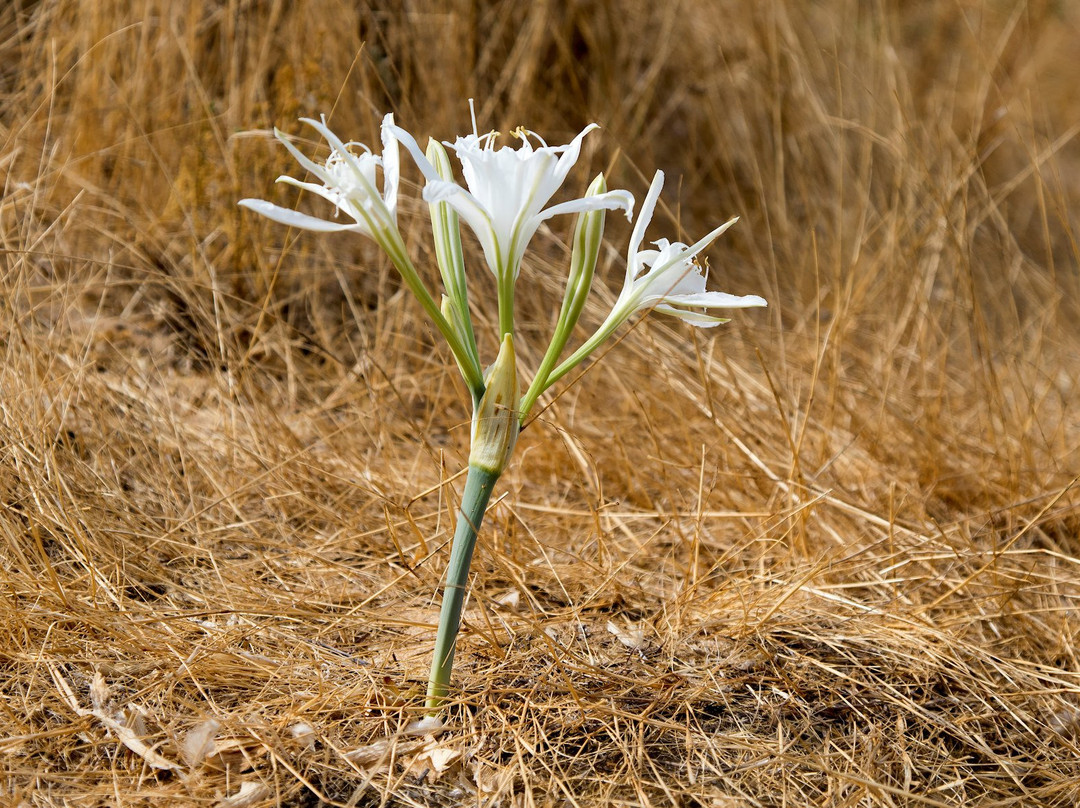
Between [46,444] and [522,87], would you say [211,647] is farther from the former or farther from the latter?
[522,87]

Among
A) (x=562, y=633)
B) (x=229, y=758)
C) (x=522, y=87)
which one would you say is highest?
(x=522, y=87)

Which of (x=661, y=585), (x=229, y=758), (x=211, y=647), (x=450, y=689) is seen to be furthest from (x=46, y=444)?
(x=661, y=585)

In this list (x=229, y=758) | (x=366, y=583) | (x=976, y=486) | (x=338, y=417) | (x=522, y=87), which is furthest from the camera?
(x=522, y=87)

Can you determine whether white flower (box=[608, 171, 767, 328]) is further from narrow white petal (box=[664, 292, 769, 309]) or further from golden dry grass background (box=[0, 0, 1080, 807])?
golden dry grass background (box=[0, 0, 1080, 807])

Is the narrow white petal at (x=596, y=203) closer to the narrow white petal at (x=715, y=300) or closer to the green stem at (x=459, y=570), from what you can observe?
the narrow white petal at (x=715, y=300)

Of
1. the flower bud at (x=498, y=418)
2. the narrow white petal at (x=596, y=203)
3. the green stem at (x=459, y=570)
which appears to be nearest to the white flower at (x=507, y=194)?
the narrow white petal at (x=596, y=203)

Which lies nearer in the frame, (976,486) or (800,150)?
(976,486)

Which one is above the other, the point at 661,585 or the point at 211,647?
the point at 211,647
